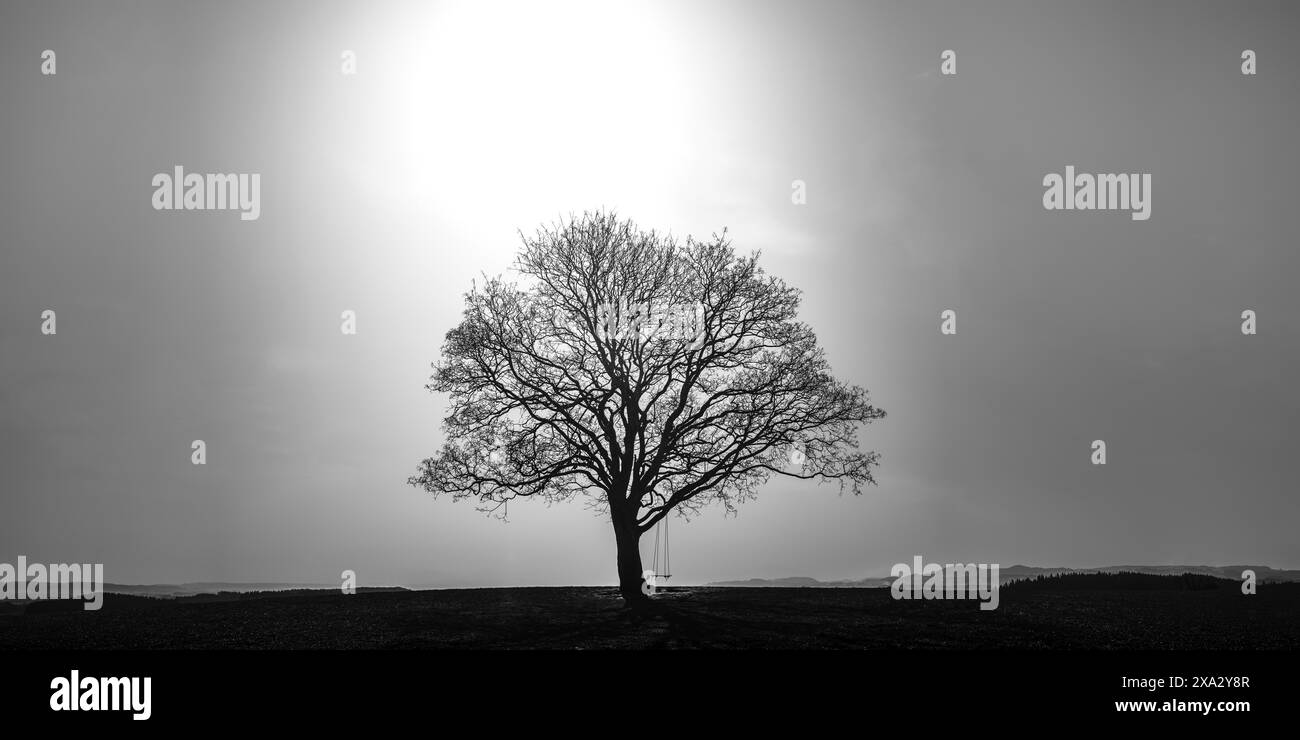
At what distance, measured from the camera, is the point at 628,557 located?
30797mm

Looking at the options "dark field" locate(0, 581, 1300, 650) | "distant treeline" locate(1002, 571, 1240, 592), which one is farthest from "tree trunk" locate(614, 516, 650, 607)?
"distant treeline" locate(1002, 571, 1240, 592)

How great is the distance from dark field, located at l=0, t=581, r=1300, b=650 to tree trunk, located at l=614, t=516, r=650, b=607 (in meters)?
0.80

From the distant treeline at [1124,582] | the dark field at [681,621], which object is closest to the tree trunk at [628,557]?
the dark field at [681,621]

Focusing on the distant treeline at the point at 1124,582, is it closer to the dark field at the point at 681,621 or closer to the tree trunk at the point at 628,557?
the dark field at the point at 681,621

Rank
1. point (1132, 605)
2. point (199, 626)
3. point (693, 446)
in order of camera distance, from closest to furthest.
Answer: point (199, 626), point (1132, 605), point (693, 446)

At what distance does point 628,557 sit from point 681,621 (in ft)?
22.0

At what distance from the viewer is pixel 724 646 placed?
19641mm

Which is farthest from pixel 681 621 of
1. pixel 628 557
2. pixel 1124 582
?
pixel 1124 582

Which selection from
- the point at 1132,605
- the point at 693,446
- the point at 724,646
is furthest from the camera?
the point at 693,446

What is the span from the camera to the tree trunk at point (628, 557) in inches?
1208

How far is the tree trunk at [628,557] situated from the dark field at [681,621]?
80cm
